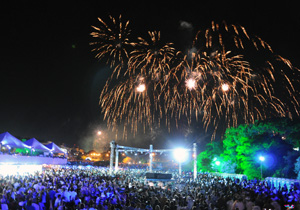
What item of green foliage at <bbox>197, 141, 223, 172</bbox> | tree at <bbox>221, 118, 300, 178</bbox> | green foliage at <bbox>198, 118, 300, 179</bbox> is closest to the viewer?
green foliage at <bbox>198, 118, 300, 179</bbox>

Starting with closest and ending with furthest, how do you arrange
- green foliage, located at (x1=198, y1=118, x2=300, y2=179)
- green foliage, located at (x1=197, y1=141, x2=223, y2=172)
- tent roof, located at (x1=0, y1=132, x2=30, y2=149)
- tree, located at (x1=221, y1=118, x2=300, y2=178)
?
green foliage, located at (x1=198, y1=118, x2=300, y2=179)
tree, located at (x1=221, y1=118, x2=300, y2=178)
tent roof, located at (x1=0, y1=132, x2=30, y2=149)
green foliage, located at (x1=197, y1=141, x2=223, y2=172)

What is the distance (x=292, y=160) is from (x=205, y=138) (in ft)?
105

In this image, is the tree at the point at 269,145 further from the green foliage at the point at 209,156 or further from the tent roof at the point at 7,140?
the tent roof at the point at 7,140

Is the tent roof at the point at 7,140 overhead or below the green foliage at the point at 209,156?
overhead

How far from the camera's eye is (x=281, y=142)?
3067cm

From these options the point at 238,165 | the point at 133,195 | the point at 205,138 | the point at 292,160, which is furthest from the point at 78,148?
the point at 133,195

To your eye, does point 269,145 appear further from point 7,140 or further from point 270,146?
point 7,140

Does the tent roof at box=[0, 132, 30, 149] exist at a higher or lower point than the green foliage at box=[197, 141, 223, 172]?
higher

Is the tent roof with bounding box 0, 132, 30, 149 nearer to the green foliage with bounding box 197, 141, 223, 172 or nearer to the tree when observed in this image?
the tree

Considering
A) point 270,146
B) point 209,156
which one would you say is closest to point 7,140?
point 209,156

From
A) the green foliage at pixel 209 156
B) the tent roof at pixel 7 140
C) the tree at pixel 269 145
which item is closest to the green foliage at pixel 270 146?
the tree at pixel 269 145

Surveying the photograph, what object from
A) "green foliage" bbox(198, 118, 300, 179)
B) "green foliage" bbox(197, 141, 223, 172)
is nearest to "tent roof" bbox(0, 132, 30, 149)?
"green foliage" bbox(198, 118, 300, 179)

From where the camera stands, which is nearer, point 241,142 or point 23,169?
point 23,169

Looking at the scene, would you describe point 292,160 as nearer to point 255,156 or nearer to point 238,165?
point 255,156
